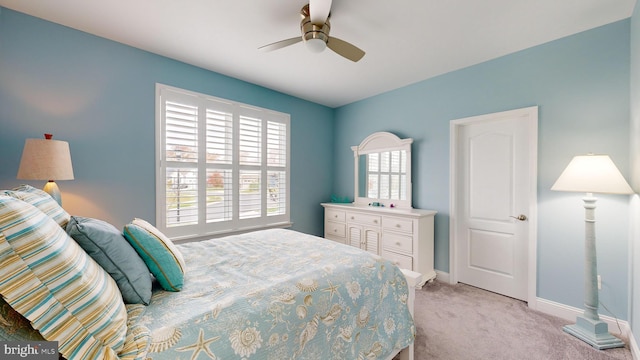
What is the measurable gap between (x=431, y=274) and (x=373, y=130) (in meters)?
2.20

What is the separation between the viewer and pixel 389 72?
124 inches

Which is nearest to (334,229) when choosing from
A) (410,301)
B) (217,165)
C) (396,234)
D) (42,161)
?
(396,234)

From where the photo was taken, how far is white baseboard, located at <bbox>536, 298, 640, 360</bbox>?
1.83 metres

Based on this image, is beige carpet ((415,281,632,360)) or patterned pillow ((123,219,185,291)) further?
beige carpet ((415,281,632,360))

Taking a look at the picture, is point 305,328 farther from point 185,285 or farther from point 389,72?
point 389,72

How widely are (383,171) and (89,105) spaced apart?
3492mm

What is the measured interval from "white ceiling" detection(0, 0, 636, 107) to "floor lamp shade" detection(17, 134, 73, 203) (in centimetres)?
111

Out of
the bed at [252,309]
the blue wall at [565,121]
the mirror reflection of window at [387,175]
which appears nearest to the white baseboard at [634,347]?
the blue wall at [565,121]

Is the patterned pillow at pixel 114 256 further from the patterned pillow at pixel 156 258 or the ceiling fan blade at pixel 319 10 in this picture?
the ceiling fan blade at pixel 319 10

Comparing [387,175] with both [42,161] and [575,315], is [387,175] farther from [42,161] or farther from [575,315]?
[42,161]

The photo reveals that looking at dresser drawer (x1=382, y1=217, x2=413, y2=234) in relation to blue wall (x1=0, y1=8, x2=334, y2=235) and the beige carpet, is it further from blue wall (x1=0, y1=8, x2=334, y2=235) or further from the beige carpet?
blue wall (x1=0, y1=8, x2=334, y2=235)

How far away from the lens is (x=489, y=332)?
2090 mm

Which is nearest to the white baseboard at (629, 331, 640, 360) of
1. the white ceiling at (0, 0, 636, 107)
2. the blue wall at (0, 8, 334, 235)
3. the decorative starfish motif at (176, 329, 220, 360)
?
the white ceiling at (0, 0, 636, 107)

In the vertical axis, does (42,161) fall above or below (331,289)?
above
